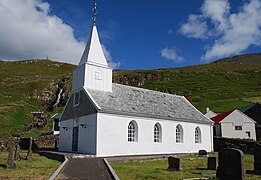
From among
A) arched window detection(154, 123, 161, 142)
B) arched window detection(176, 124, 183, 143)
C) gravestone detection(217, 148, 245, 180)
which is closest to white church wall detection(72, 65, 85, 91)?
arched window detection(154, 123, 161, 142)

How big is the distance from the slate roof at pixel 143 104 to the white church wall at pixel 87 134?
67.0 inches

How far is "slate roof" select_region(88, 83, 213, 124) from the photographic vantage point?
80.3ft

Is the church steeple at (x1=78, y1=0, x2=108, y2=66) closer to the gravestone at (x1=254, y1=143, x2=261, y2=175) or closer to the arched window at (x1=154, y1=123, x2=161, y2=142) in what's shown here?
the arched window at (x1=154, y1=123, x2=161, y2=142)

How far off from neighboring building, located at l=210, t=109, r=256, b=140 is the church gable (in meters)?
26.9

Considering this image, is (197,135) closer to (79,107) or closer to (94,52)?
(79,107)

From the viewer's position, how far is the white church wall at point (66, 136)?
27042mm

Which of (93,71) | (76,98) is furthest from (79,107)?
(93,71)

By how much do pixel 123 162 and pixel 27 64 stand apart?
133639 mm

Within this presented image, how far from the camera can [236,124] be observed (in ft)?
145

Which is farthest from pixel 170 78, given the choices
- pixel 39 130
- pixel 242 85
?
pixel 39 130

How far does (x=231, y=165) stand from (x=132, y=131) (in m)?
14.6

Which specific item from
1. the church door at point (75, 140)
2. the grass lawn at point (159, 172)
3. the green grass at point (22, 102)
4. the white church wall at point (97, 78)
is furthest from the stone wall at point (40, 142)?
the grass lawn at point (159, 172)

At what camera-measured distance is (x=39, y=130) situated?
45.9 metres

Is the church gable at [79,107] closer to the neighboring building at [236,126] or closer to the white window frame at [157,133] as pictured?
the white window frame at [157,133]
